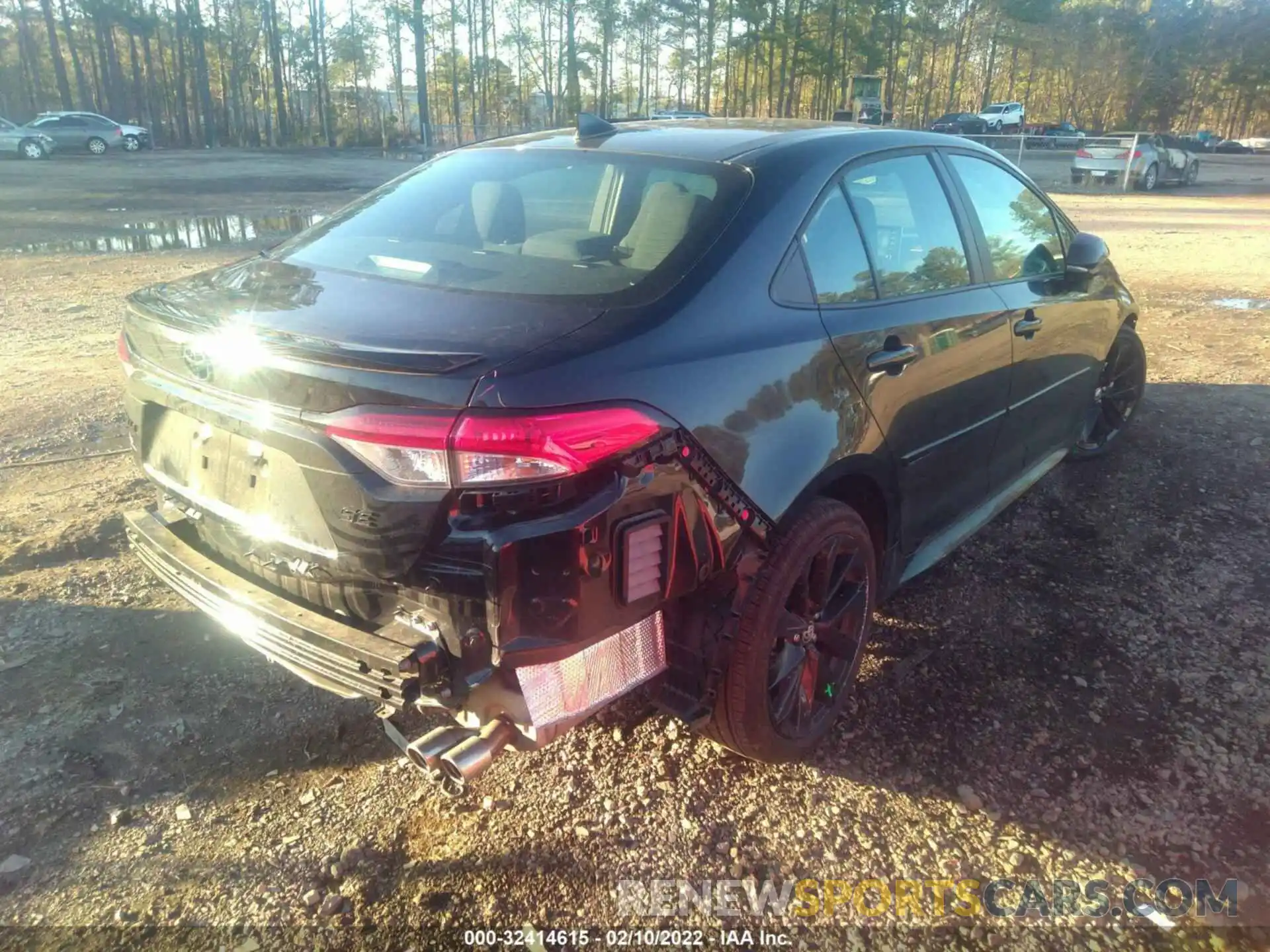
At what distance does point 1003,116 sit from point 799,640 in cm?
5376

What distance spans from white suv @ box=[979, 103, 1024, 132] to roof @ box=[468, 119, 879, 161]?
1918 inches

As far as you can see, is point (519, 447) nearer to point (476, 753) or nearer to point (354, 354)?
point (354, 354)

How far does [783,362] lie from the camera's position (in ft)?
7.73

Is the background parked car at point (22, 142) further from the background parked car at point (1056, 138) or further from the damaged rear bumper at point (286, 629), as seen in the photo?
the damaged rear bumper at point (286, 629)

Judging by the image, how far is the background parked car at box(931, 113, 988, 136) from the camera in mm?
39969

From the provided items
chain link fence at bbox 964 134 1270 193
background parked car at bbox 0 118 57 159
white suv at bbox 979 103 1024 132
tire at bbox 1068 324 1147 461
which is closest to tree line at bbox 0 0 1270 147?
white suv at bbox 979 103 1024 132

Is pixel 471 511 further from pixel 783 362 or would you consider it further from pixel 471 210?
pixel 471 210

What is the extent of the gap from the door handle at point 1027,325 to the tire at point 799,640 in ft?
3.86

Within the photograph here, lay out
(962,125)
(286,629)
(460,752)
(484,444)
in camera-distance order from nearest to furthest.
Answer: (484,444)
(460,752)
(286,629)
(962,125)

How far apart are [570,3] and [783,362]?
58.5 metres

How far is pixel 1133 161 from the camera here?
23.3 metres

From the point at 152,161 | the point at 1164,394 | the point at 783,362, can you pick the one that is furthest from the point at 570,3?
the point at 783,362

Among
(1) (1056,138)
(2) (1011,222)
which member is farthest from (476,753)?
(1) (1056,138)

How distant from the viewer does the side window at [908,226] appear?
2.91 metres
